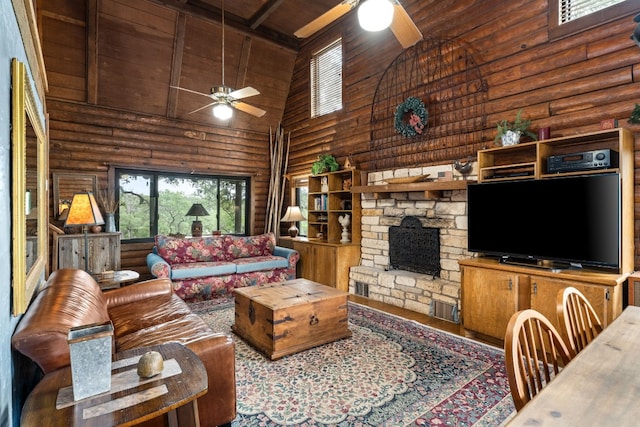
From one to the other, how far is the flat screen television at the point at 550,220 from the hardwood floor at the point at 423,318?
2.74 ft

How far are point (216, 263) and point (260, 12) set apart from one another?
4.22 meters

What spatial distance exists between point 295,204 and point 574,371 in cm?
637

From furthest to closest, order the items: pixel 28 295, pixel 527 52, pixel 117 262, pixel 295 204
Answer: pixel 295 204, pixel 117 262, pixel 527 52, pixel 28 295

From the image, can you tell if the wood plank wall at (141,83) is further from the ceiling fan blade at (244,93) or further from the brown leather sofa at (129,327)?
the brown leather sofa at (129,327)

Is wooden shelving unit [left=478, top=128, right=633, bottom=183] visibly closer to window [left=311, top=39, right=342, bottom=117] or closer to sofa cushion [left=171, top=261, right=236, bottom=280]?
window [left=311, top=39, right=342, bottom=117]

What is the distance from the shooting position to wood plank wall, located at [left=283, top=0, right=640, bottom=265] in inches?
118

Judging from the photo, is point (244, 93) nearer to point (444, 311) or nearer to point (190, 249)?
point (190, 249)

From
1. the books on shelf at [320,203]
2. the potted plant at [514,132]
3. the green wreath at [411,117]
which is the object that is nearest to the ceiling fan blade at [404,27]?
the potted plant at [514,132]

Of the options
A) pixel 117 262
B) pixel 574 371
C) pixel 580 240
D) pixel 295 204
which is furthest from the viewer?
pixel 295 204

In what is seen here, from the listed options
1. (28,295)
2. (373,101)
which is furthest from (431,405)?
(373,101)

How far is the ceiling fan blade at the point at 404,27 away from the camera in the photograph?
2478 millimetres

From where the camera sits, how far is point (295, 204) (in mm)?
7277

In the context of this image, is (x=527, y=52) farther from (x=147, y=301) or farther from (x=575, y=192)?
(x=147, y=301)

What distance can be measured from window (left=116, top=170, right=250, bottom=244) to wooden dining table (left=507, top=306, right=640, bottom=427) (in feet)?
21.1
